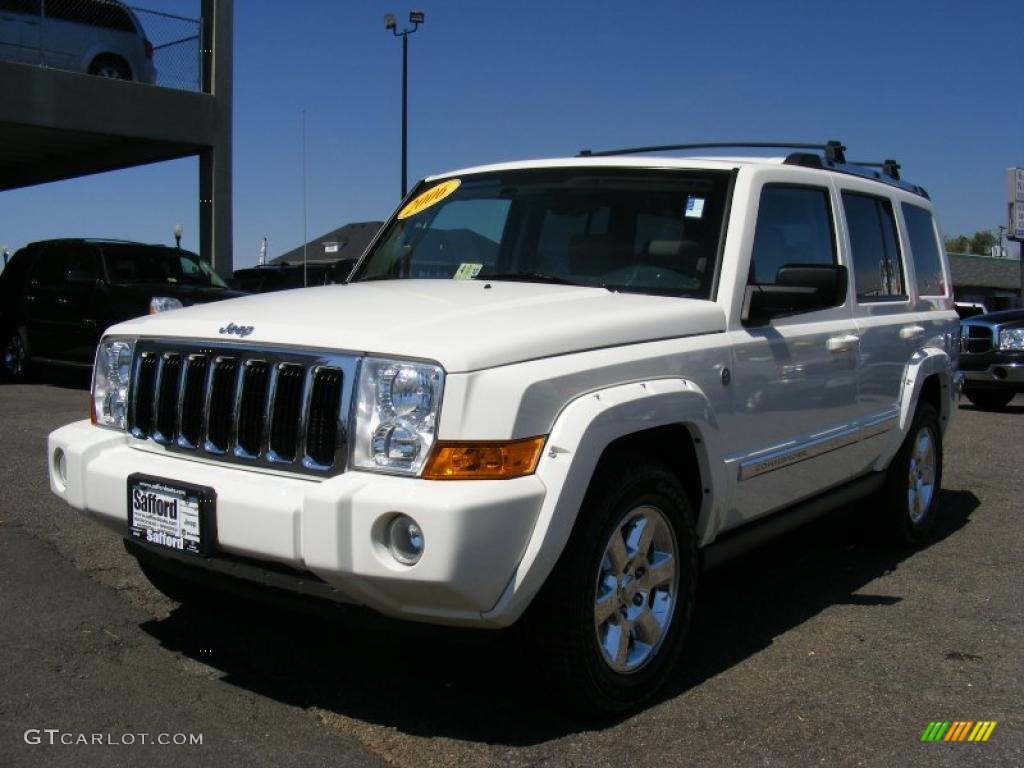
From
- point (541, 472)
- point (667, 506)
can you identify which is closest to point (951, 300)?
point (667, 506)

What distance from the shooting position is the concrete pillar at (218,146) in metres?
17.1

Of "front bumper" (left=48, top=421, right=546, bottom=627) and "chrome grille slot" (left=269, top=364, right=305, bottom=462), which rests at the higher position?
"chrome grille slot" (left=269, top=364, right=305, bottom=462)

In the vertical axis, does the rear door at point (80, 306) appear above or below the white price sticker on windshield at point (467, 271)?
below

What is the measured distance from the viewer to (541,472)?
119 inches

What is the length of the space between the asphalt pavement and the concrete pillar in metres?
12.5

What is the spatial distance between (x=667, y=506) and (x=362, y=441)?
1101 millimetres

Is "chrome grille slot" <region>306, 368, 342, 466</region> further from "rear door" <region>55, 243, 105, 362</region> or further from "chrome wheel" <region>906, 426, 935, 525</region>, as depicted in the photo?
"rear door" <region>55, 243, 105, 362</region>

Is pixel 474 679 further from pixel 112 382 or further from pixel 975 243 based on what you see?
pixel 975 243

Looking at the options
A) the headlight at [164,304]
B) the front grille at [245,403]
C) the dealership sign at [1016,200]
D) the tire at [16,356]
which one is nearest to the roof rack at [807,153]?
the front grille at [245,403]

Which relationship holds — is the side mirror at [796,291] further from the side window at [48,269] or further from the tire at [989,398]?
the side window at [48,269]

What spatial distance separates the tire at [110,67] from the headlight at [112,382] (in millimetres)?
13765

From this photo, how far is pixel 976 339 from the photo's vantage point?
12758 mm

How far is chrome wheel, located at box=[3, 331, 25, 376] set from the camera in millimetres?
13883

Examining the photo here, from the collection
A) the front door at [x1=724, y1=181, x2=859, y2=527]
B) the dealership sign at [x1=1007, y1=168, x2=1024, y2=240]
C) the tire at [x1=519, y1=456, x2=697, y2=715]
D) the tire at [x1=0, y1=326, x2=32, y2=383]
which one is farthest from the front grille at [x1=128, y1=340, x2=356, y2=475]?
the dealership sign at [x1=1007, y1=168, x2=1024, y2=240]
